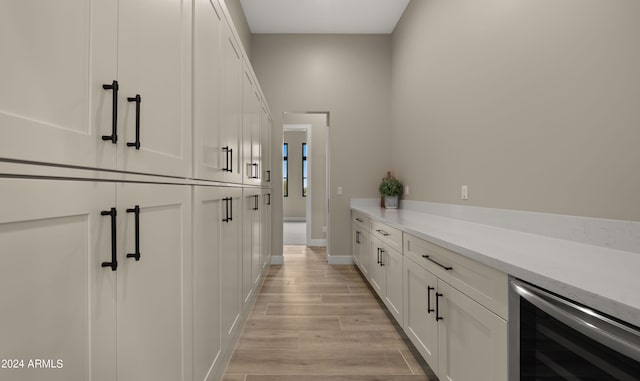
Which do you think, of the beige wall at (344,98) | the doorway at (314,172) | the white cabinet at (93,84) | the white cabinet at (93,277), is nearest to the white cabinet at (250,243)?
the white cabinet at (93,277)

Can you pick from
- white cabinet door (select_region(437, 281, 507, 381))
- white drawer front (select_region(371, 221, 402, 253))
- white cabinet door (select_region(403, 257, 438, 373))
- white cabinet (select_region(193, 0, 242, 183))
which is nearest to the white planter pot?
white drawer front (select_region(371, 221, 402, 253))

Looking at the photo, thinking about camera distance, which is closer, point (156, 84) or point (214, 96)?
point (156, 84)

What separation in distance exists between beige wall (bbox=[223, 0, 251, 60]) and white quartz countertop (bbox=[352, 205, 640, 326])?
3.06 m

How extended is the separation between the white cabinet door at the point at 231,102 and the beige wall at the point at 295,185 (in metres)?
8.07

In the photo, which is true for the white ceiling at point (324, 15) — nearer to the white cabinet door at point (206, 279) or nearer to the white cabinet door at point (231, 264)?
the white cabinet door at point (231, 264)

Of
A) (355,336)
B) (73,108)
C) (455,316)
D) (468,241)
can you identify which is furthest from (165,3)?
(355,336)

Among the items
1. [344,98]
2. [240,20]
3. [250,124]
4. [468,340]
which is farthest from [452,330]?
[240,20]

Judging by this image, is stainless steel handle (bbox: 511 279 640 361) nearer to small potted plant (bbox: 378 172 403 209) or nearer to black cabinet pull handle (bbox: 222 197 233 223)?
black cabinet pull handle (bbox: 222 197 233 223)

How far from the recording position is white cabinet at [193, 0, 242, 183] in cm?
129

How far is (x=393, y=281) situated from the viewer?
2355mm

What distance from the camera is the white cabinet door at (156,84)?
78cm

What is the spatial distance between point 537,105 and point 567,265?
1.01 metres

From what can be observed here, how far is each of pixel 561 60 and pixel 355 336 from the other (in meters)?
2.01

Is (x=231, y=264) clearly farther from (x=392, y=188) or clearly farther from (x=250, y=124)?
(x=392, y=188)
